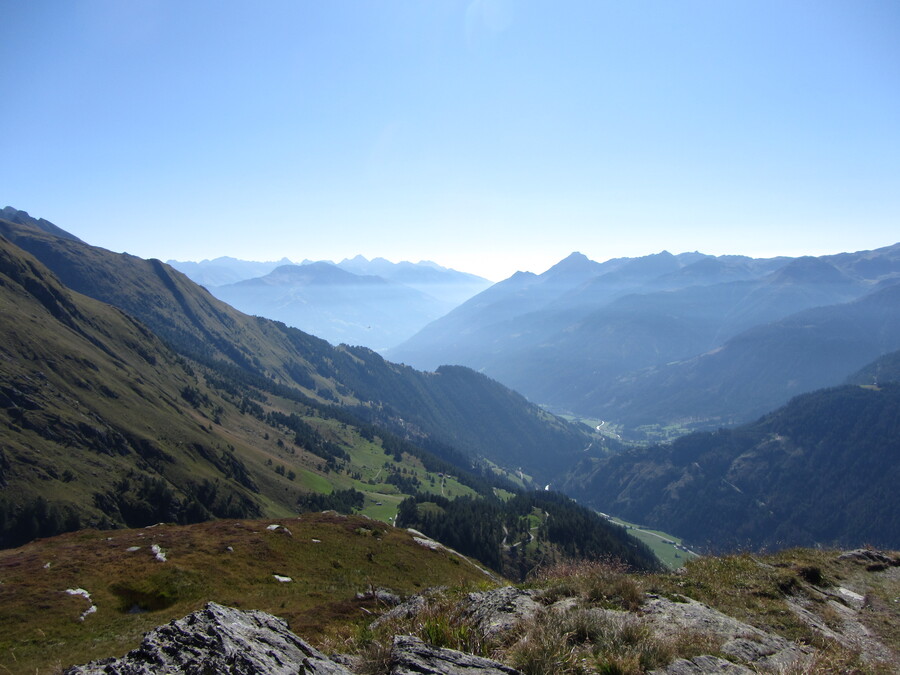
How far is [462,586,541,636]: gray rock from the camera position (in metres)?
12.9

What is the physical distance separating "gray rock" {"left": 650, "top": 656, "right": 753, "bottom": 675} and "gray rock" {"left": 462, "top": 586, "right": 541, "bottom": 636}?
13.7ft

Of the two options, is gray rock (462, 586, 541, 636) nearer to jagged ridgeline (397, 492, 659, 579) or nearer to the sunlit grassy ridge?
the sunlit grassy ridge

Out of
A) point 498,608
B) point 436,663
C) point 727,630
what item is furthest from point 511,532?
point 436,663

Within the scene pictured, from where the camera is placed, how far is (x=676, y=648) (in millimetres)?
10891

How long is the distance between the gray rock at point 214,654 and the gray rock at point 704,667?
7072 mm

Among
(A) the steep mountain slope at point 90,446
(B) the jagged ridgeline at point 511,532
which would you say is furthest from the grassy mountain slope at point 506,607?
(B) the jagged ridgeline at point 511,532

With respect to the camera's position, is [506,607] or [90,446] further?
[90,446]

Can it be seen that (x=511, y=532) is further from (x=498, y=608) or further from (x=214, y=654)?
(x=214, y=654)

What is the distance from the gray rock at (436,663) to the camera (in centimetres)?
888

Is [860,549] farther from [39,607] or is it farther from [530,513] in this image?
[530,513]

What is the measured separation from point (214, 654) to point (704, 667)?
429 inches

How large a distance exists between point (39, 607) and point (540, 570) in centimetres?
3524

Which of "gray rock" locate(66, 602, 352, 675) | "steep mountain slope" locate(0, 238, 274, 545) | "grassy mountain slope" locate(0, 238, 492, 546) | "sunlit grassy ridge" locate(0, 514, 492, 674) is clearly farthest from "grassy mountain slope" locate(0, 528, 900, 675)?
"grassy mountain slope" locate(0, 238, 492, 546)

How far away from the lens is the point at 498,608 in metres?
14.6
